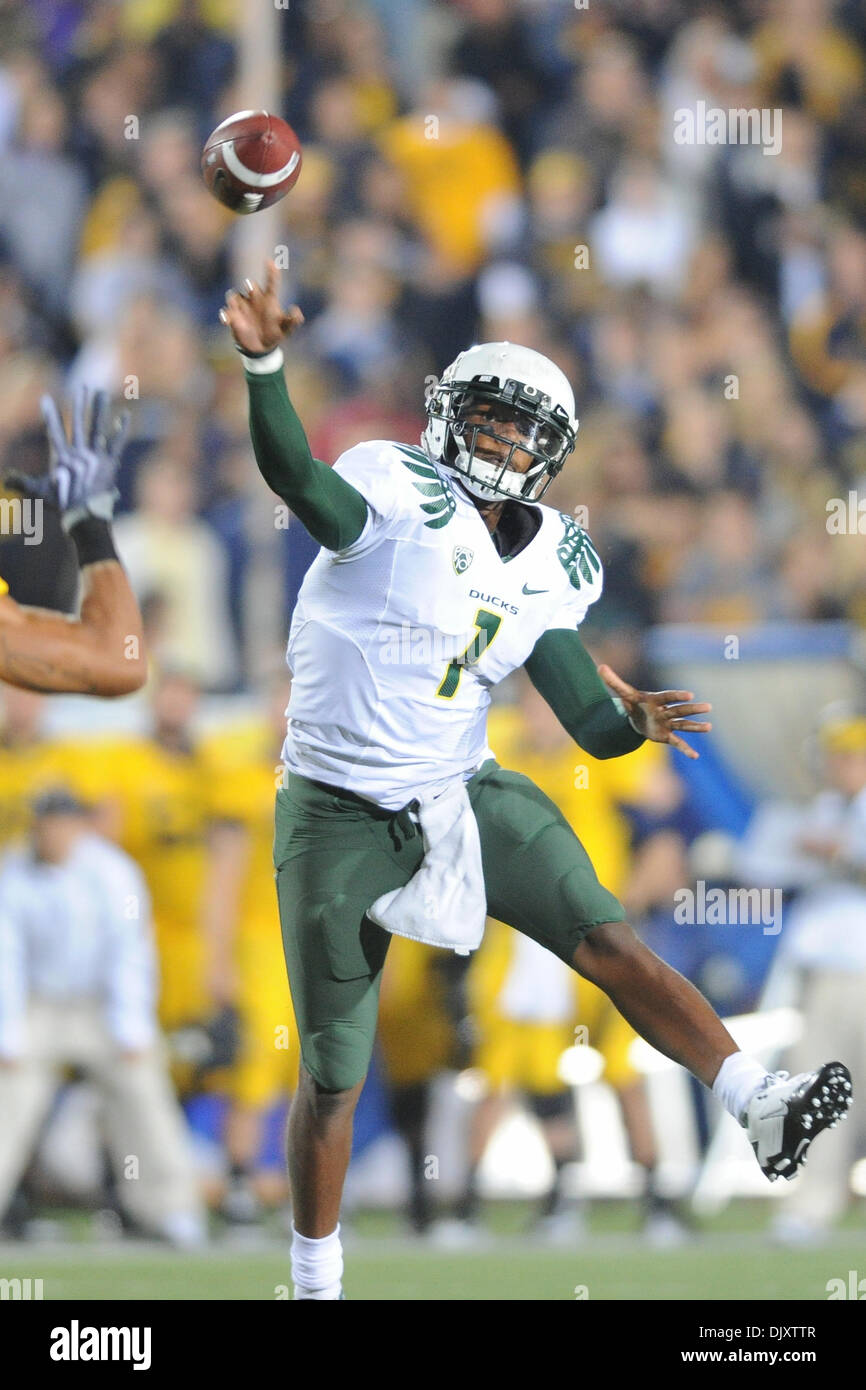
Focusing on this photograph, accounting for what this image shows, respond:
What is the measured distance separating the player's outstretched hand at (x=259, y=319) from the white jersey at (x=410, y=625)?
0.43 metres

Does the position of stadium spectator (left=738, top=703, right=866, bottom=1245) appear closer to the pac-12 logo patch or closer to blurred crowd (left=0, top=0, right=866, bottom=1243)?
blurred crowd (left=0, top=0, right=866, bottom=1243)

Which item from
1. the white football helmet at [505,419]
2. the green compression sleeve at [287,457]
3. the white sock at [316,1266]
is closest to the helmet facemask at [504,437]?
the white football helmet at [505,419]

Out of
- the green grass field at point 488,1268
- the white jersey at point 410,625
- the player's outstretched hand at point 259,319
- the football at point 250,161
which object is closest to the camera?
the player's outstretched hand at point 259,319

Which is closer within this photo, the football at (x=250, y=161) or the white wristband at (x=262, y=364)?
the white wristband at (x=262, y=364)

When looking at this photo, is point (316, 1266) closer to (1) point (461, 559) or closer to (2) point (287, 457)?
(1) point (461, 559)

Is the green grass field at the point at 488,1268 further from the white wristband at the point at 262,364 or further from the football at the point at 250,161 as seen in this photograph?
the football at the point at 250,161

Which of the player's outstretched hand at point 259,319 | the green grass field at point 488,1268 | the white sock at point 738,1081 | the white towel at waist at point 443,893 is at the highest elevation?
the player's outstretched hand at point 259,319

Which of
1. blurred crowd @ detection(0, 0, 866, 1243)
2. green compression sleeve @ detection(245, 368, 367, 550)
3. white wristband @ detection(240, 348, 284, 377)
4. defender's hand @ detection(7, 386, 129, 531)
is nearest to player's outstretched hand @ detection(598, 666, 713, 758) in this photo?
green compression sleeve @ detection(245, 368, 367, 550)

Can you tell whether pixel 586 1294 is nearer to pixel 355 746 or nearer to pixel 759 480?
pixel 355 746

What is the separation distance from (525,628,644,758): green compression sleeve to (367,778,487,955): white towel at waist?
32 cm

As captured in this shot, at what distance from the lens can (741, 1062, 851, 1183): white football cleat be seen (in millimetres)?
3945

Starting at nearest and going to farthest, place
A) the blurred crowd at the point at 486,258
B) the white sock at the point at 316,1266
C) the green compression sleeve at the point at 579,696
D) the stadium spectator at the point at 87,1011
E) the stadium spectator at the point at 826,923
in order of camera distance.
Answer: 1. the green compression sleeve at the point at 579,696
2. the white sock at the point at 316,1266
3. the stadium spectator at the point at 87,1011
4. the stadium spectator at the point at 826,923
5. the blurred crowd at the point at 486,258

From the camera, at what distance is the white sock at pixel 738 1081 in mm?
4094

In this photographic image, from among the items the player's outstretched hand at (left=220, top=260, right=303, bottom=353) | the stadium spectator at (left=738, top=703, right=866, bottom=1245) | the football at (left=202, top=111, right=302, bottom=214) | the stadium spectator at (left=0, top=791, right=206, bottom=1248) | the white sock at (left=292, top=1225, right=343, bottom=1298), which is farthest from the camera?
the stadium spectator at (left=738, top=703, right=866, bottom=1245)
